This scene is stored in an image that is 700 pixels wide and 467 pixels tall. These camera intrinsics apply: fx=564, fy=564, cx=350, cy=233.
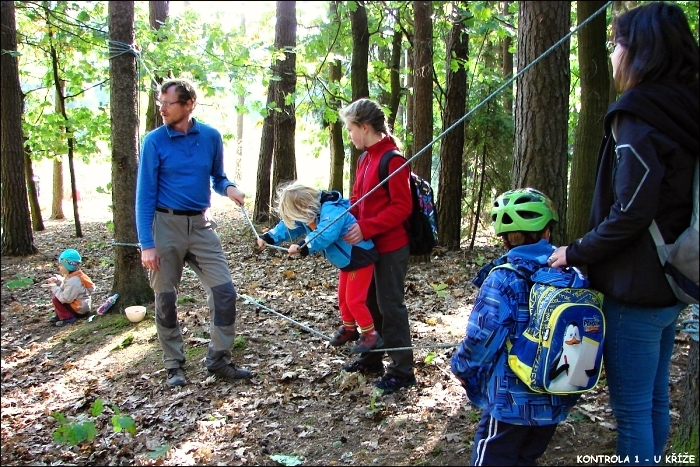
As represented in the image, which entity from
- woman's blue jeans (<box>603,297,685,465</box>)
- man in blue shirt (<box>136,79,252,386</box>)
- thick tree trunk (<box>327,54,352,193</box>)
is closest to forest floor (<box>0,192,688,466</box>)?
man in blue shirt (<box>136,79,252,386</box>)

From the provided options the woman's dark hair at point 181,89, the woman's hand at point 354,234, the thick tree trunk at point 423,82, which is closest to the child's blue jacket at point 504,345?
the woman's hand at point 354,234

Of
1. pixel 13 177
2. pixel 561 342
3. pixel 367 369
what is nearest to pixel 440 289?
pixel 367 369

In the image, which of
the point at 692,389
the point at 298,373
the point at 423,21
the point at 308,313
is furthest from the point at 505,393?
the point at 423,21

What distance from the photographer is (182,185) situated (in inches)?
188

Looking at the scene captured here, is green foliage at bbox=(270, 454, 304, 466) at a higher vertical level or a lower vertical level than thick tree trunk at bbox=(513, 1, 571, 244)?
lower

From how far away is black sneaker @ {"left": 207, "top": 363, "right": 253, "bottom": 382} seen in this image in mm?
5008

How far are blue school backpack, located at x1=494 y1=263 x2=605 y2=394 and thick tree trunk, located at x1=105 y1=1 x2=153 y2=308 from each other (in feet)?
17.4

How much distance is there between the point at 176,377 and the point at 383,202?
7.97 feet

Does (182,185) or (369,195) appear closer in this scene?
(369,195)

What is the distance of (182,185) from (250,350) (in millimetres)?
1907

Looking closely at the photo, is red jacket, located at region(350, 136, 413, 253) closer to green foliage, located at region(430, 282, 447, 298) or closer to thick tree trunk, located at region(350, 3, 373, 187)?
green foliage, located at region(430, 282, 447, 298)

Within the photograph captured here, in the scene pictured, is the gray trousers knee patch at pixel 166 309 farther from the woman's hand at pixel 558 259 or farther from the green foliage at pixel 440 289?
the green foliage at pixel 440 289

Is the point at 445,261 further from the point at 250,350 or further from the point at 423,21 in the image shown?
the point at 250,350

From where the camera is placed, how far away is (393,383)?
14.9ft
